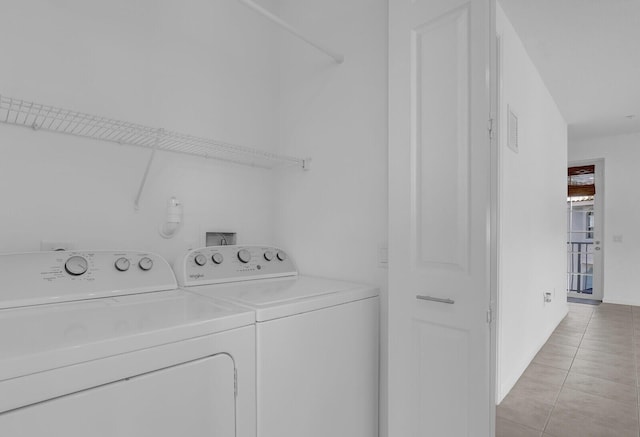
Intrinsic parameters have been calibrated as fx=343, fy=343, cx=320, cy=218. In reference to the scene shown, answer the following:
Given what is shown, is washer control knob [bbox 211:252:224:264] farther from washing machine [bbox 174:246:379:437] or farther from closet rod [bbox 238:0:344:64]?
closet rod [bbox 238:0:344:64]

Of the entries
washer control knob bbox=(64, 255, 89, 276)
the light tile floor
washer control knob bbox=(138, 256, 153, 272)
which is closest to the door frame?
the light tile floor

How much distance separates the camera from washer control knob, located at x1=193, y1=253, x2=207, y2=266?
5.28 ft

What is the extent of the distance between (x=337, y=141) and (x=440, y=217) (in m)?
0.77

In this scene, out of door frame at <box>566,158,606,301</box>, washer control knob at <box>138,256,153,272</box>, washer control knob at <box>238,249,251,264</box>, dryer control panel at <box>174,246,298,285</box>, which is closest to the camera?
washer control knob at <box>138,256,153,272</box>

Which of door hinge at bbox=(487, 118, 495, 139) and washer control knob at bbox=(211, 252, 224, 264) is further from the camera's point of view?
washer control knob at bbox=(211, 252, 224, 264)

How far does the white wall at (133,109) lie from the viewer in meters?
1.34

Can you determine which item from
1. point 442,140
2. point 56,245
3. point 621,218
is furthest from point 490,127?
point 621,218

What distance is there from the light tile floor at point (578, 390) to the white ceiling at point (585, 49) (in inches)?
111

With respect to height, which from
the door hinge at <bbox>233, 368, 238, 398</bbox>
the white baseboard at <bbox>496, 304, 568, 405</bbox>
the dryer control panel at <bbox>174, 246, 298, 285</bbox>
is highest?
the dryer control panel at <bbox>174, 246, 298, 285</bbox>

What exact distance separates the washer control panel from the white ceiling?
2833 mm

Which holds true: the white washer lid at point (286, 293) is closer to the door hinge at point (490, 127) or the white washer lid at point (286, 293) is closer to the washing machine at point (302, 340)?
the washing machine at point (302, 340)

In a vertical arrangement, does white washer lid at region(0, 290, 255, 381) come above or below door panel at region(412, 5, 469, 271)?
below

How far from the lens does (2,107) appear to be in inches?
49.1

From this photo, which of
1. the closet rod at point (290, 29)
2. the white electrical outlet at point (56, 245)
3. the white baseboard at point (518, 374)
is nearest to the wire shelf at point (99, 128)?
the white electrical outlet at point (56, 245)
